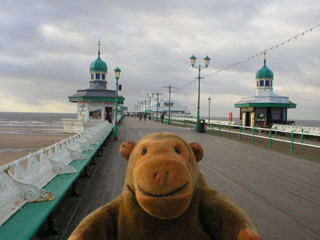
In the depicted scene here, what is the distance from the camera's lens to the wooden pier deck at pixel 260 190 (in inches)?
152

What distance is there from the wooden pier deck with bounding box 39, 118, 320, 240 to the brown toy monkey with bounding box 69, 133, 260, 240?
1.78 metres

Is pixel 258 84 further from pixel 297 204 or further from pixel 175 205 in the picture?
pixel 175 205

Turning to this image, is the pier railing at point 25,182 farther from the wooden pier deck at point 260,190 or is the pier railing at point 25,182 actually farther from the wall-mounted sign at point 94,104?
the wall-mounted sign at point 94,104

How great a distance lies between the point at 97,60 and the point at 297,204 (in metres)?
31.0

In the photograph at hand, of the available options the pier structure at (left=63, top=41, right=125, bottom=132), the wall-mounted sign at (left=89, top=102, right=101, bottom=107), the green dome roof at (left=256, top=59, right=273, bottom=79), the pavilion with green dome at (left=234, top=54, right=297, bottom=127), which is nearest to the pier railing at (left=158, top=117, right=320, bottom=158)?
the pavilion with green dome at (left=234, top=54, right=297, bottom=127)

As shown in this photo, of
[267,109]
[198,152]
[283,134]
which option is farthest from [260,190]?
[267,109]

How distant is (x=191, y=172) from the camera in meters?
2.03

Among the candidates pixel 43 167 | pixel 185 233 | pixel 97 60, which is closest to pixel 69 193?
pixel 43 167

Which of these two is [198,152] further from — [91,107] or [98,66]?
[98,66]

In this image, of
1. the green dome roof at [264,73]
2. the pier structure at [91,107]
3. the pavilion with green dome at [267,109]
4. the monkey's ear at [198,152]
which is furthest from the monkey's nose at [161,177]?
the green dome roof at [264,73]

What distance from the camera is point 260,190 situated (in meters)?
5.60

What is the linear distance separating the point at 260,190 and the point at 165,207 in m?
4.41

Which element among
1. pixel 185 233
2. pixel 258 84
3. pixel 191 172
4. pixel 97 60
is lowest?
pixel 185 233

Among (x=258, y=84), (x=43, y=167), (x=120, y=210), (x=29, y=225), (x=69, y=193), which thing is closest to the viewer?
(x=120, y=210)
